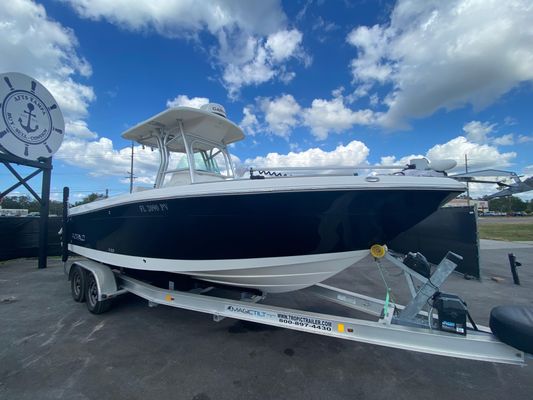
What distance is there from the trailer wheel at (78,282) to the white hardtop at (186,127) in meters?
2.24

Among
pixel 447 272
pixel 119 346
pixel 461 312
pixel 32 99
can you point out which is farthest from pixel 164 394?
pixel 32 99

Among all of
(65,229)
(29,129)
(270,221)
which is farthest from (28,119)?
(270,221)

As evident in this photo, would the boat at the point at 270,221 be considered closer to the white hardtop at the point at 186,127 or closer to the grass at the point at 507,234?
the white hardtop at the point at 186,127

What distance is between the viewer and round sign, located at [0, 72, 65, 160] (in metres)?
5.89

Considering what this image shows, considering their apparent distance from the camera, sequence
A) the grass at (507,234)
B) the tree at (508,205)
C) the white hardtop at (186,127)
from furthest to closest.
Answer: the tree at (508,205), the grass at (507,234), the white hardtop at (186,127)

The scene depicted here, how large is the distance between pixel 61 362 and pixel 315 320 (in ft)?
8.18

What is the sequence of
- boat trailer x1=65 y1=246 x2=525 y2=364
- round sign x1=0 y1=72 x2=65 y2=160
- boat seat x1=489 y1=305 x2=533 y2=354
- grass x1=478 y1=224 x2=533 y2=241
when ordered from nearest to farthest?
boat seat x1=489 y1=305 x2=533 y2=354 → boat trailer x1=65 y1=246 x2=525 y2=364 → round sign x1=0 y1=72 x2=65 y2=160 → grass x1=478 y1=224 x2=533 y2=241

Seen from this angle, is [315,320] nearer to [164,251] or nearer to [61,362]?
[164,251]

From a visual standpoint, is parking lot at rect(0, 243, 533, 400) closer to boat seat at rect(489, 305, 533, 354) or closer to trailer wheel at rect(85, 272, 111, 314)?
trailer wheel at rect(85, 272, 111, 314)

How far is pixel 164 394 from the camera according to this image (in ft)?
7.38

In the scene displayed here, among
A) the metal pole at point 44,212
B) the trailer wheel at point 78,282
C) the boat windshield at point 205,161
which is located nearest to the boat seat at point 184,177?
the boat windshield at point 205,161

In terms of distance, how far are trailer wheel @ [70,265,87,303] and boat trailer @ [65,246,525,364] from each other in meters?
0.67

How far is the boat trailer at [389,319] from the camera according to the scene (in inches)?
81.4

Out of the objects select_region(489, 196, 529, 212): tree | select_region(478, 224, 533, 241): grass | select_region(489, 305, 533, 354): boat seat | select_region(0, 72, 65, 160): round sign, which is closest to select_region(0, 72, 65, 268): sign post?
select_region(0, 72, 65, 160): round sign
